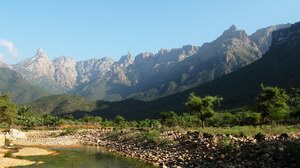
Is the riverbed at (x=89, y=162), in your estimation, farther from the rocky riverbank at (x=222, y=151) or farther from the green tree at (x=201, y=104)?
the green tree at (x=201, y=104)

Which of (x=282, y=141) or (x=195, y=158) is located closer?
(x=282, y=141)

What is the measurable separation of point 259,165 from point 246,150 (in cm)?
352

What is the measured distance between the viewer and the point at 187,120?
13775 cm

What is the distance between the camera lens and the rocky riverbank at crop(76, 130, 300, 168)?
2812cm

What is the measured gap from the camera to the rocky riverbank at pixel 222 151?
2812cm

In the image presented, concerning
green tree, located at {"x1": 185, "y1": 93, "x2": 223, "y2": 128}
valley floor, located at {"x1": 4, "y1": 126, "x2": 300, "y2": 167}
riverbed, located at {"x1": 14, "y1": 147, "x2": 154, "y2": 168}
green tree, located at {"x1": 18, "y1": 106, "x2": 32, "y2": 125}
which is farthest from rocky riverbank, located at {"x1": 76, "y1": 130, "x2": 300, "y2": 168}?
green tree, located at {"x1": 18, "y1": 106, "x2": 32, "y2": 125}

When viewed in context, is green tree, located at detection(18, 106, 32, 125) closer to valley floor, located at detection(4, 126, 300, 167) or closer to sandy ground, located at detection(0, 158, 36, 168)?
valley floor, located at detection(4, 126, 300, 167)

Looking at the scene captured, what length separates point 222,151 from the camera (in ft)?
113

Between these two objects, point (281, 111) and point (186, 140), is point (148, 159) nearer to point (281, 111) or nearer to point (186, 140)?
point (186, 140)

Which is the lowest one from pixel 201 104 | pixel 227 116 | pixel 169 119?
pixel 169 119

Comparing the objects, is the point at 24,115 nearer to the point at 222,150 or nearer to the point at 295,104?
the point at 295,104

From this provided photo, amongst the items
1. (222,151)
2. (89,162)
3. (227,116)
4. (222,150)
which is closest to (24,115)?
(227,116)

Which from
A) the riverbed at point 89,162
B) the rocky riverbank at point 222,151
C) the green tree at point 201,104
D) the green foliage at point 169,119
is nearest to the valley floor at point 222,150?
the rocky riverbank at point 222,151

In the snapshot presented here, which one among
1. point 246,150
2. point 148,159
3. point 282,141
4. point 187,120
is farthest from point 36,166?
point 187,120
